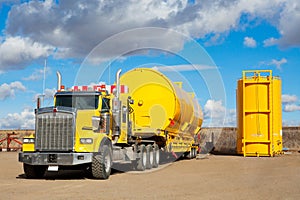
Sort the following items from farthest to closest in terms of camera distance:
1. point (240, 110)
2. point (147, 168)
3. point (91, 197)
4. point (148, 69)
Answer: point (240, 110), point (148, 69), point (147, 168), point (91, 197)

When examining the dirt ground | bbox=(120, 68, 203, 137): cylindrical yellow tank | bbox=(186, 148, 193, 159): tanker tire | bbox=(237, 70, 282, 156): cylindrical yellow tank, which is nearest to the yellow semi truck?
bbox=(120, 68, 203, 137): cylindrical yellow tank

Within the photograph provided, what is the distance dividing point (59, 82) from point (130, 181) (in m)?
4.71

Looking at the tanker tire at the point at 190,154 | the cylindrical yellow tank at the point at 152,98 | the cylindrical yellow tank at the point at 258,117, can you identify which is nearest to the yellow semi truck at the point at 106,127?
the cylindrical yellow tank at the point at 152,98

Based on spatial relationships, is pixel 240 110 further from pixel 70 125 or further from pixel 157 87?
pixel 70 125

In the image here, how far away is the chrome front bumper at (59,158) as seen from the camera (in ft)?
44.9

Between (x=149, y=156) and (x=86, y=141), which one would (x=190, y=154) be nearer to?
(x=149, y=156)

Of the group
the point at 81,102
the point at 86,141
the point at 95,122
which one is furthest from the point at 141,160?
the point at 86,141

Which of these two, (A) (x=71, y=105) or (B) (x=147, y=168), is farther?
(B) (x=147, y=168)

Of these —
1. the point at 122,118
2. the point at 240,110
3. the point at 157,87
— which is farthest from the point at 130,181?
the point at 240,110

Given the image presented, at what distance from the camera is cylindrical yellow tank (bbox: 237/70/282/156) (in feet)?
93.4

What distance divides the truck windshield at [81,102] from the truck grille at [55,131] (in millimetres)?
1022

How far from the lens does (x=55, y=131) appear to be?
14.1 metres

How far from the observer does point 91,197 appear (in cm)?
1026

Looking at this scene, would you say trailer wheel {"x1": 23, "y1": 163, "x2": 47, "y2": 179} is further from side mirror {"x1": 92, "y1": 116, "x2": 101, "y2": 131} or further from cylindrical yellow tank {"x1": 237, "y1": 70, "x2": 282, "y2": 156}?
cylindrical yellow tank {"x1": 237, "y1": 70, "x2": 282, "y2": 156}
